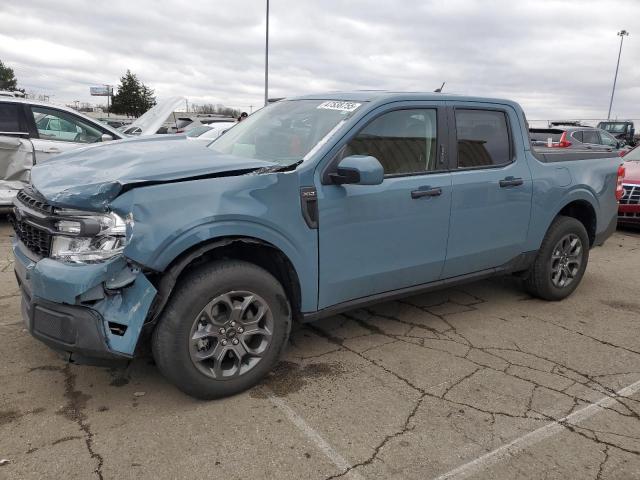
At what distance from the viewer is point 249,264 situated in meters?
3.09

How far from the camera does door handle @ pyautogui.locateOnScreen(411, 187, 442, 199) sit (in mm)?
3700

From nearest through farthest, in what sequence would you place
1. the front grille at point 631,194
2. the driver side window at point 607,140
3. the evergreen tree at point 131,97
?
the front grille at point 631,194, the driver side window at point 607,140, the evergreen tree at point 131,97

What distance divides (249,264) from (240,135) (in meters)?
1.42

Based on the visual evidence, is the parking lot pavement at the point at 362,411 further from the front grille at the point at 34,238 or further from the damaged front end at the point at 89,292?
the front grille at the point at 34,238

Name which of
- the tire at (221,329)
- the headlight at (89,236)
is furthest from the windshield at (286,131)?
the headlight at (89,236)

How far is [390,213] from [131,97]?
49.4 metres

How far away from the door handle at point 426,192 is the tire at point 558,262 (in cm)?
156

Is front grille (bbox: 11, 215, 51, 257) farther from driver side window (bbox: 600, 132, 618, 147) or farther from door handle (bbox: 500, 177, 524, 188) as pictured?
driver side window (bbox: 600, 132, 618, 147)

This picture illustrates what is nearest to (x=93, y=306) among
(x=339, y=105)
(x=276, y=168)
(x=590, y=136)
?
(x=276, y=168)

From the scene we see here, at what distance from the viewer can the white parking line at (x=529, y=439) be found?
8.32 ft

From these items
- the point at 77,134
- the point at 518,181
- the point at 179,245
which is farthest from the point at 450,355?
the point at 77,134

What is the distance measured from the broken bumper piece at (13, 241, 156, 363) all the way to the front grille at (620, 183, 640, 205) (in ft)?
27.7

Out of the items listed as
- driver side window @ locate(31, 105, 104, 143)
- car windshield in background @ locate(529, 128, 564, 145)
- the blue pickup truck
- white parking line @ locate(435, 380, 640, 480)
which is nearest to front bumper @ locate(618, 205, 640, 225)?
car windshield in background @ locate(529, 128, 564, 145)

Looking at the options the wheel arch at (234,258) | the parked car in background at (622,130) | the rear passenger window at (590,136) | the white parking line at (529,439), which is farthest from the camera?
the parked car in background at (622,130)
